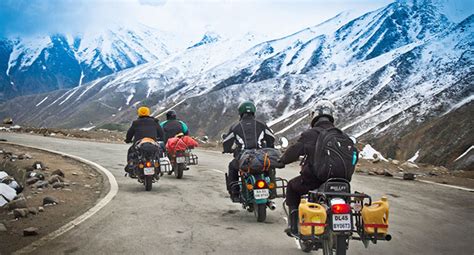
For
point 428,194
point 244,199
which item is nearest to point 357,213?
point 244,199

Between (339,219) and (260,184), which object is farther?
(260,184)

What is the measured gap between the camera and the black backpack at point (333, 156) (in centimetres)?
585

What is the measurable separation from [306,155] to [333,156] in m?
0.48

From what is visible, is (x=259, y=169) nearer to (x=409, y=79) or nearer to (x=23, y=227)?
(x=23, y=227)

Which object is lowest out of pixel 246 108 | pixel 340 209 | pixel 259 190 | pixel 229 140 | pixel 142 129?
pixel 259 190

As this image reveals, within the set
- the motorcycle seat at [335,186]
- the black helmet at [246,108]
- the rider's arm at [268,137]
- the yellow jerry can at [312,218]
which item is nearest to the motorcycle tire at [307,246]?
the yellow jerry can at [312,218]

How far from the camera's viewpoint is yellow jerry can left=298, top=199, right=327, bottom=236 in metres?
5.37

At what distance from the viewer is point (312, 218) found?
5395 mm

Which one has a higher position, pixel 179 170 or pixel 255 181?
pixel 255 181

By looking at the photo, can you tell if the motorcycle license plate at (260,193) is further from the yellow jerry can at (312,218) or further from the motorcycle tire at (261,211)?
the yellow jerry can at (312,218)

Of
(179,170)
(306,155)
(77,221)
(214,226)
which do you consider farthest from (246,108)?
(179,170)

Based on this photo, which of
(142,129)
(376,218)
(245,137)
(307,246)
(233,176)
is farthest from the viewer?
(142,129)

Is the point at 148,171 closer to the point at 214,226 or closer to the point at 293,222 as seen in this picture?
the point at 214,226

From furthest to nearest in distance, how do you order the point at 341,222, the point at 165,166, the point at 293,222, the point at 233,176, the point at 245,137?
1. the point at 165,166
2. the point at 233,176
3. the point at 245,137
4. the point at 293,222
5. the point at 341,222
